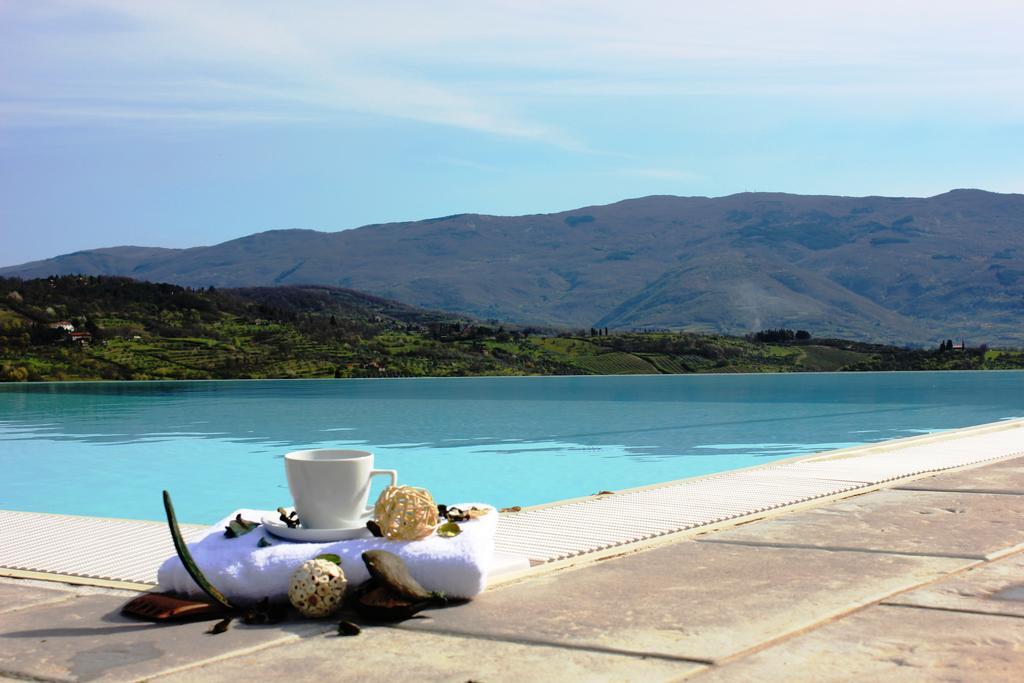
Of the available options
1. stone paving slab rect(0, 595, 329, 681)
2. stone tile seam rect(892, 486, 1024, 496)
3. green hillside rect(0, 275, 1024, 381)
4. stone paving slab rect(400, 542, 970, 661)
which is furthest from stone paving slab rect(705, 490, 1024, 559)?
green hillside rect(0, 275, 1024, 381)

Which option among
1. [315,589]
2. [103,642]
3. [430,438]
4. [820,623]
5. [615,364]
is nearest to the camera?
[103,642]

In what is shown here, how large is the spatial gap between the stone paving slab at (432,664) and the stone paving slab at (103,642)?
162 millimetres

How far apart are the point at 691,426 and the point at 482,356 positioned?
1974 inches

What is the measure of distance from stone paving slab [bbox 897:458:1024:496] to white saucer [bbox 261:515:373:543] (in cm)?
486

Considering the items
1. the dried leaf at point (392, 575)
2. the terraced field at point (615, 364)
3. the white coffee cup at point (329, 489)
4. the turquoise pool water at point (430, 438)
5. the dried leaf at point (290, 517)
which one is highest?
the white coffee cup at point (329, 489)

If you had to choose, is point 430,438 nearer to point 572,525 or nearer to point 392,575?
point 572,525

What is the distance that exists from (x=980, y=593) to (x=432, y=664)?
7.84 ft

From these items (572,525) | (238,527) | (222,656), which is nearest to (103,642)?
(222,656)

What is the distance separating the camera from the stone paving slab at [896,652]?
3.74 meters

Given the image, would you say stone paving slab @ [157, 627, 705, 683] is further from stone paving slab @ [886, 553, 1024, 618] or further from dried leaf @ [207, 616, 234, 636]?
stone paving slab @ [886, 553, 1024, 618]

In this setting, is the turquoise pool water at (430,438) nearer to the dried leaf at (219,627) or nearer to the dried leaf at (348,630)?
the dried leaf at (219,627)

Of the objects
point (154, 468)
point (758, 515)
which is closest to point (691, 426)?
→ point (154, 468)

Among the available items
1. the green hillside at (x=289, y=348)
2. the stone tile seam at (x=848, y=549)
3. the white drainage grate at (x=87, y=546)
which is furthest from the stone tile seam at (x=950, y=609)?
the green hillside at (x=289, y=348)

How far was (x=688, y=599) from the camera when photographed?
4.85m
